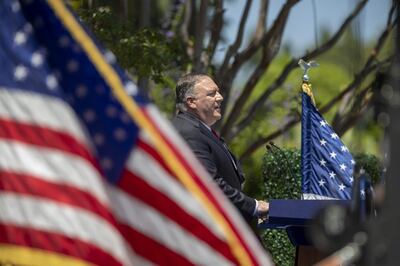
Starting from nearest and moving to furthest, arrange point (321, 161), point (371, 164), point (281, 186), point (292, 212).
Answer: point (292, 212), point (321, 161), point (281, 186), point (371, 164)

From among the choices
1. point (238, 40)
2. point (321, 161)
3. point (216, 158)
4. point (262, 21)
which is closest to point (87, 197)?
point (216, 158)

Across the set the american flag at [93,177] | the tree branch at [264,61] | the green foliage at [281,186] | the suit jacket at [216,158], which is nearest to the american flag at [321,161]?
the green foliage at [281,186]

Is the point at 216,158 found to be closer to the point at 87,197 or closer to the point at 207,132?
the point at 207,132

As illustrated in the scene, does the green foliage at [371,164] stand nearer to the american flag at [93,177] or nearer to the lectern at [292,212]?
the lectern at [292,212]

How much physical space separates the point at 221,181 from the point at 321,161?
1.90 metres

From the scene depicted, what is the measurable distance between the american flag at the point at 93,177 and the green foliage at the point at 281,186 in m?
5.22

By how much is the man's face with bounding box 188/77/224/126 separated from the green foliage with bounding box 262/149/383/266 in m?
1.99

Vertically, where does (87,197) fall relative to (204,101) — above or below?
below

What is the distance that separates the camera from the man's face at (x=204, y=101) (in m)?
9.17

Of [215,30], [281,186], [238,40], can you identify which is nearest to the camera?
[281,186]

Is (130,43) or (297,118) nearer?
(130,43)

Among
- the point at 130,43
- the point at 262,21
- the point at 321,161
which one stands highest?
the point at 262,21

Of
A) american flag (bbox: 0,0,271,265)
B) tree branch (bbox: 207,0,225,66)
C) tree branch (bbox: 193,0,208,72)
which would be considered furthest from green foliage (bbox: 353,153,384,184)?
american flag (bbox: 0,0,271,265)

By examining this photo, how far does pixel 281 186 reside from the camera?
38.5ft
